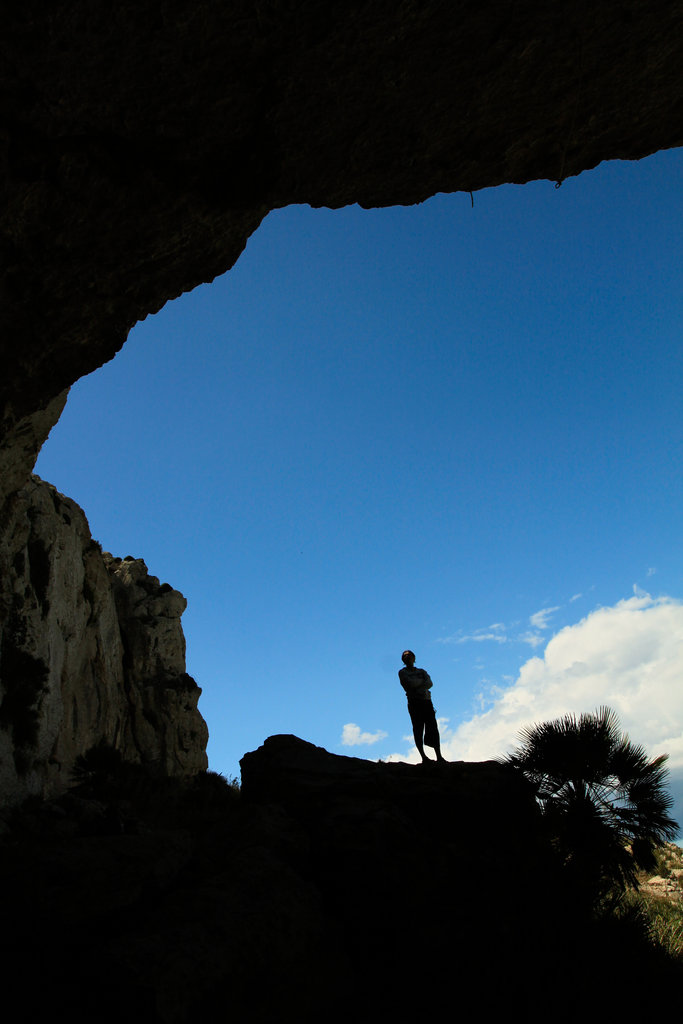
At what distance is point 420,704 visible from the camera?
13.5 meters

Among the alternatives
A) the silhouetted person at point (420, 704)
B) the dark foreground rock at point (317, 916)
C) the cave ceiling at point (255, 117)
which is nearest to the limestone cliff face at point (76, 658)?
the dark foreground rock at point (317, 916)

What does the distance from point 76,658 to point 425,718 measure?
49.8 feet

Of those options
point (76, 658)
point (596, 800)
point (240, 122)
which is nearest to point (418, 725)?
point (596, 800)

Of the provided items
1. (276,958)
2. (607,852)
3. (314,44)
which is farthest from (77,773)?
(314,44)

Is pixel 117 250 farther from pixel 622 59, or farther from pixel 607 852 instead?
pixel 607 852

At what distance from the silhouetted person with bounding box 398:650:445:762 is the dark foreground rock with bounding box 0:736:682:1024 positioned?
5.70 feet

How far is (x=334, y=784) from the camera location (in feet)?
39.1

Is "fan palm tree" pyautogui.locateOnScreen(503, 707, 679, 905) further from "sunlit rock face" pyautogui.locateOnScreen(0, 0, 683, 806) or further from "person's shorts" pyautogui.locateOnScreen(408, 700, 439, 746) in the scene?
"sunlit rock face" pyautogui.locateOnScreen(0, 0, 683, 806)

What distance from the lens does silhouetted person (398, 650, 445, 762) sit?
13.5 metres

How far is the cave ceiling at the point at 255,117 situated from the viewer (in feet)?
17.4

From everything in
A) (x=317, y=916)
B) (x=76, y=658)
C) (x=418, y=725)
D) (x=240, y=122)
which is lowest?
(x=317, y=916)

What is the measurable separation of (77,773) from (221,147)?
17320 millimetres

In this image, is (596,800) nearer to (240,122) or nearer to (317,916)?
(317,916)

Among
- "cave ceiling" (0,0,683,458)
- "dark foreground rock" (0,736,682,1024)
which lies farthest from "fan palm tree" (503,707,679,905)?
"cave ceiling" (0,0,683,458)
